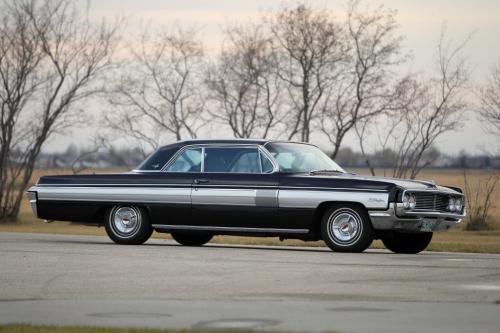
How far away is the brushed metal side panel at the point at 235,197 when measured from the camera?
18656 millimetres

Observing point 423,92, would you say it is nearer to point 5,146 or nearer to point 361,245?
point 5,146

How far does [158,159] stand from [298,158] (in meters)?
2.30

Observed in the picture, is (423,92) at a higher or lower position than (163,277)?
higher

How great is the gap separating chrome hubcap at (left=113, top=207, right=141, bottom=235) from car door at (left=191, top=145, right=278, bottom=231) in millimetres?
1145

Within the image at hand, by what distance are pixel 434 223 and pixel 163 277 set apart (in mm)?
5992


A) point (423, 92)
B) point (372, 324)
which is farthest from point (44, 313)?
point (423, 92)

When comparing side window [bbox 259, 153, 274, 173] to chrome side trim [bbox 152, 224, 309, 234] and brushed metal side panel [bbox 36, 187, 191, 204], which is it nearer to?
chrome side trim [bbox 152, 224, 309, 234]

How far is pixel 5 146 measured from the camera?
1863 inches

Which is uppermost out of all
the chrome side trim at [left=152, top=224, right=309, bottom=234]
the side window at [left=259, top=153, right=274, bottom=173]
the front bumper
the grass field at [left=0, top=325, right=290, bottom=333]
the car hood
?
the side window at [left=259, top=153, right=274, bottom=173]

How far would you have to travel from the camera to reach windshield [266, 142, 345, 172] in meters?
19.1

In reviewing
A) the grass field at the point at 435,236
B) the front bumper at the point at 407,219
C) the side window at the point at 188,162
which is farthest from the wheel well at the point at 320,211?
the grass field at the point at 435,236

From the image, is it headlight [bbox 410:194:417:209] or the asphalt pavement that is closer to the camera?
the asphalt pavement

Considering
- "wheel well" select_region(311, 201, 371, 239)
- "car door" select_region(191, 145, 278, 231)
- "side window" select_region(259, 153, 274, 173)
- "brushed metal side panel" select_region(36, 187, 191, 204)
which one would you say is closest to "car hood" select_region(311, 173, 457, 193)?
"wheel well" select_region(311, 201, 371, 239)

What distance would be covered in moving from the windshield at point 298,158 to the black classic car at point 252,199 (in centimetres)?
2
